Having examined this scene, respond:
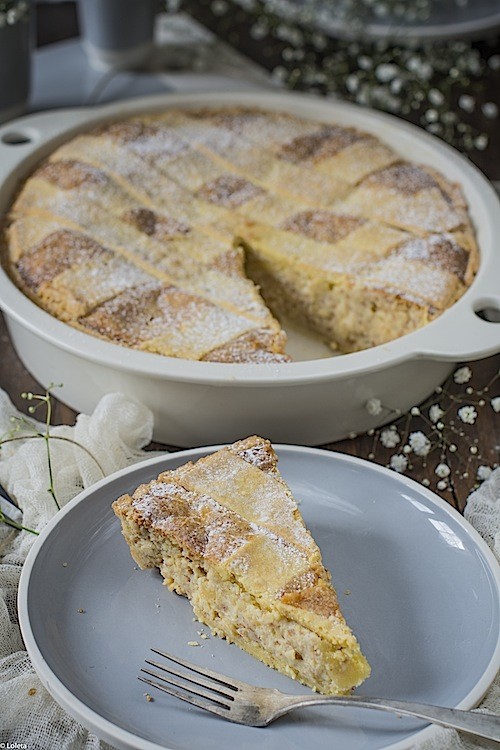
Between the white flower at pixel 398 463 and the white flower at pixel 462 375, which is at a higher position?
the white flower at pixel 462 375

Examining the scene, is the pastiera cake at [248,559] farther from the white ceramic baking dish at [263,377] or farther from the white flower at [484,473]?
the white flower at [484,473]

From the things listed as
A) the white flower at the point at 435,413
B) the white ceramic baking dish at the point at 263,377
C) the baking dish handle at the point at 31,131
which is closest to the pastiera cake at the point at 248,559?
the white ceramic baking dish at the point at 263,377

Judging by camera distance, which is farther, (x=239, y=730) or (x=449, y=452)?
(x=449, y=452)

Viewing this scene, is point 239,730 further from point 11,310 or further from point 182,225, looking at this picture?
point 182,225

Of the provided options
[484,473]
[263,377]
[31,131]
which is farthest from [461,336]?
[31,131]

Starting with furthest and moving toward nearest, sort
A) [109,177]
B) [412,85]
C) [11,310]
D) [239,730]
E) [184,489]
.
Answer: [412,85], [109,177], [11,310], [184,489], [239,730]

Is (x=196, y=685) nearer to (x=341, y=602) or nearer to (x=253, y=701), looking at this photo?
(x=253, y=701)

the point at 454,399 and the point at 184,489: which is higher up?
the point at 184,489

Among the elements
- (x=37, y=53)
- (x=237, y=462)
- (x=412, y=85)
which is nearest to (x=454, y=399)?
(x=237, y=462)
